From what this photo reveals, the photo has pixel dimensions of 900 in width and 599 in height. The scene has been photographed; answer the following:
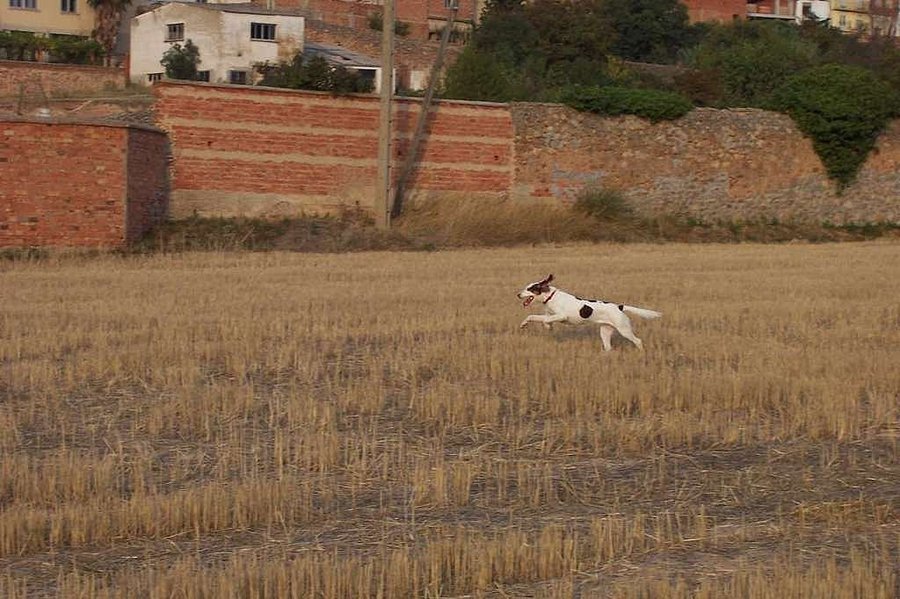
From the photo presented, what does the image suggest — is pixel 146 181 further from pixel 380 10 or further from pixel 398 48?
pixel 380 10

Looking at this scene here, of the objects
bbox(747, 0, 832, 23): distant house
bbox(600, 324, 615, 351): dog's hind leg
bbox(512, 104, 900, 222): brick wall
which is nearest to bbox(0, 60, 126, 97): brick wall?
bbox(512, 104, 900, 222): brick wall

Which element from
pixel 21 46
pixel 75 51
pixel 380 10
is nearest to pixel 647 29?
pixel 380 10

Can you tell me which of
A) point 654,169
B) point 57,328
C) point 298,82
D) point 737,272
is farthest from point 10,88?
point 57,328

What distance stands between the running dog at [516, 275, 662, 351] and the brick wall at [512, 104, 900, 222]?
2229cm

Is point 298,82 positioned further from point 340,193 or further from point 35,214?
point 35,214

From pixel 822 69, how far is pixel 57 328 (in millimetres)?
30007

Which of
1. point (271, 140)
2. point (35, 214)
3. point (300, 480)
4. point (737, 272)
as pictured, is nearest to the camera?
point (300, 480)

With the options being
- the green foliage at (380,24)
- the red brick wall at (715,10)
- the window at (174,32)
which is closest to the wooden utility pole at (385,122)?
the window at (174,32)

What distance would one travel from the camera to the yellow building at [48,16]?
7044 cm

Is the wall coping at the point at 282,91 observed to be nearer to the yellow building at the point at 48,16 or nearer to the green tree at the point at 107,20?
the green tree at the point at 107,20

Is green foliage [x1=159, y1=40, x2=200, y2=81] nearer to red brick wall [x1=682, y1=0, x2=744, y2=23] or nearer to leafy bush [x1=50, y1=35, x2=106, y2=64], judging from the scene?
leafy bush [x1=50, y1=35, x2=106, y2=64]

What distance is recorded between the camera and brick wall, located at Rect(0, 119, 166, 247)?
2739 centimetres

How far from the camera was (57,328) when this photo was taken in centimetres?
1510

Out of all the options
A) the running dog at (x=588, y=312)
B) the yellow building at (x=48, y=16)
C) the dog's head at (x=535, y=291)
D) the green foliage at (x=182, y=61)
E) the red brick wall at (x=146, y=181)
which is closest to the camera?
the running dog at (x=588, y=312)
